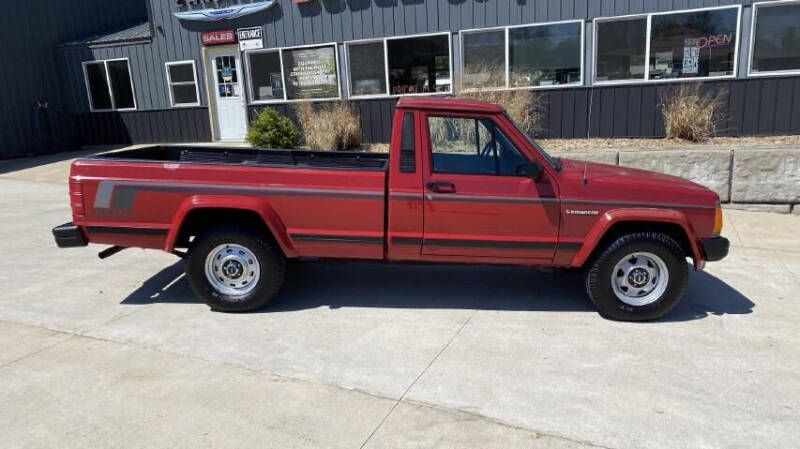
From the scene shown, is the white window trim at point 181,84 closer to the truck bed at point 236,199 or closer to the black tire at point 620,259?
the truck bed at point 236,199

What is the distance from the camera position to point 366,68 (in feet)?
45.1

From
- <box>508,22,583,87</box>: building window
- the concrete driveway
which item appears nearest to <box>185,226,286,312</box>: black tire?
the concrete driveway

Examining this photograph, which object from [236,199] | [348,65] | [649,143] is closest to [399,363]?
[236,199]

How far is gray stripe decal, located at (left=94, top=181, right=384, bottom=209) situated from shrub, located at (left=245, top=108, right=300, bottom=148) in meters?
7.09

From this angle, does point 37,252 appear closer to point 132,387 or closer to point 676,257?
point 132,387

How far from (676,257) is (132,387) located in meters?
4.11

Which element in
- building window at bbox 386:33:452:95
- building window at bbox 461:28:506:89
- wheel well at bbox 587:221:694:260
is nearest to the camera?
wheel well at bbox 587:221:694:260

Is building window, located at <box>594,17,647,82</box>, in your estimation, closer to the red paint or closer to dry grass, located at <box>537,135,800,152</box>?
dry grass, located at <box>537,135,800,152</box>

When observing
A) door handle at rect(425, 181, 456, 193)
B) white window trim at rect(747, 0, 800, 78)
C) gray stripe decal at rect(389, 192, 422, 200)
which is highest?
white window trim at rect(747, 0, 800, 78)

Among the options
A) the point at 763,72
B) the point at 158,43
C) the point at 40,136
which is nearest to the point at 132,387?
the point at 763,72

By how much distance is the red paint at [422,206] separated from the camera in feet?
15.1

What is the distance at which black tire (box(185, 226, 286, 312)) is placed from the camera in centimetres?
488

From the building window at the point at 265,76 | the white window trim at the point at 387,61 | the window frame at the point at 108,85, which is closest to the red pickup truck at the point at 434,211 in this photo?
the white window trim at the point at 387,61

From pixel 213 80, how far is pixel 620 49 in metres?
9.91
